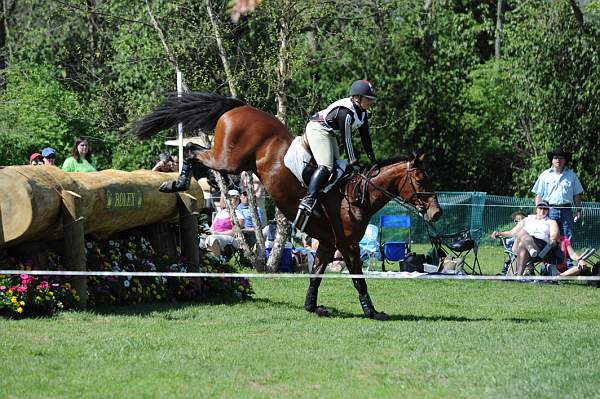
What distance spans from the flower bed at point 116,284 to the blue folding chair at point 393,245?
5.40 metres

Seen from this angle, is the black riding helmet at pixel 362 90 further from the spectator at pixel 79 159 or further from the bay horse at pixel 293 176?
the spectator at pixel 79 159

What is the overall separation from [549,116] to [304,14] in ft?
39.2

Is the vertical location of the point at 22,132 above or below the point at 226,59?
below

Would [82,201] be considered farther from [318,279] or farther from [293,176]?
[318,279]

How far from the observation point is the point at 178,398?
7258 millimetres

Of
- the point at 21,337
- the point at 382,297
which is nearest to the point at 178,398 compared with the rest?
the point at 21,337

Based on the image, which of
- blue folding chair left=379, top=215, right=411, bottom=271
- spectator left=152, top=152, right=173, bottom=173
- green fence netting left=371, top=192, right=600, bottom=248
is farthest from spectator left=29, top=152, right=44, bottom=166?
green fence netting left=371, top=192, right=600, bottom=248

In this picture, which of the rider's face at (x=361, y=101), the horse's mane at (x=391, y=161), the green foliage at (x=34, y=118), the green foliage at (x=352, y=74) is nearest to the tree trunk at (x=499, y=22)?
the green foliage at (x=352, y=74)

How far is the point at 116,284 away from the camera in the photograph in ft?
40.5

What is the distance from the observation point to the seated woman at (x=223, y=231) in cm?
1844

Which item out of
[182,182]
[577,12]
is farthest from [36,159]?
[577,12]

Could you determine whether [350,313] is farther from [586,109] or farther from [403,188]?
[586,109]

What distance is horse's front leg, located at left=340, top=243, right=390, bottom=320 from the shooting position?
11969 mm

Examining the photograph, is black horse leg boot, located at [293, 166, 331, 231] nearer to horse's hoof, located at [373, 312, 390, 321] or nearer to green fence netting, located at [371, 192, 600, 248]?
horse's hoof, located at [373, 312, 390, 321]
